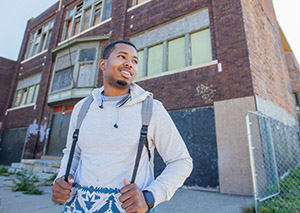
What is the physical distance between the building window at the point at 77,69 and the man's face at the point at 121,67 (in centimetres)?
763

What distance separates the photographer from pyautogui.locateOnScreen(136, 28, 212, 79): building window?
662 cm

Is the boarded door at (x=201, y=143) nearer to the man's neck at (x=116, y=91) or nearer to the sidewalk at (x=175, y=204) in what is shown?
the sidewalk at (x=175, y=204)

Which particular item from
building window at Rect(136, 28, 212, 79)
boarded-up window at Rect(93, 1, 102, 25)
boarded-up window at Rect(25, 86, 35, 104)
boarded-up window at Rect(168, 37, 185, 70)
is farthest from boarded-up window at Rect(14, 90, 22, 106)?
boarded-up window at Rect(168, 37, 185, 70)

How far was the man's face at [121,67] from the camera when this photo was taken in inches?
59.5

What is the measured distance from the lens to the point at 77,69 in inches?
369

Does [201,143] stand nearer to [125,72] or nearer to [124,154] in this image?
[125,72]

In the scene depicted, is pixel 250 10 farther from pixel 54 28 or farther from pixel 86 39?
pixel 54 28

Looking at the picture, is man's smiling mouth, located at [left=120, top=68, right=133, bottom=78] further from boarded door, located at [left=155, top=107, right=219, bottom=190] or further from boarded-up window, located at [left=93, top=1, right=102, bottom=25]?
boarded-up window, located at [left=93, top=1, right=102, bottom=25]

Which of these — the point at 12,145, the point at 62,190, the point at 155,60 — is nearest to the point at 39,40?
the point at 12,145

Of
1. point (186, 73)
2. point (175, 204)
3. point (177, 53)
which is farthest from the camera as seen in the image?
point (177, 53)

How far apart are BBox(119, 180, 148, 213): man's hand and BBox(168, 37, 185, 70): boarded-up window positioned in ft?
20.8

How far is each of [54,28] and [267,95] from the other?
1350 centimetres

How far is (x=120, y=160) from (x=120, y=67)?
761 mm

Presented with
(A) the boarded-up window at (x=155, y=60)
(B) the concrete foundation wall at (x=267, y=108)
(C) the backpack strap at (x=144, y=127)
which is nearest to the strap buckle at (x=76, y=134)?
(C) the backpack strap at (x=144, y=127)
